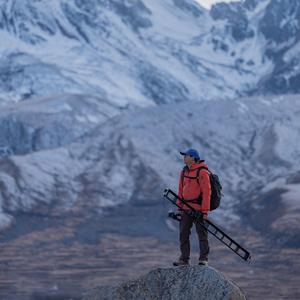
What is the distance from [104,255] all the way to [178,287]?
82.5 metres

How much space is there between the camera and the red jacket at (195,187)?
1197 cm

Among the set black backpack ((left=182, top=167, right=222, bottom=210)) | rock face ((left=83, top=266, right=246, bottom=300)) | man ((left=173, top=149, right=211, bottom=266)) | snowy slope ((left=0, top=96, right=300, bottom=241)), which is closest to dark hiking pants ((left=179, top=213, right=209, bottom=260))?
man ((left=173, top=149, right=211, bottom=266))

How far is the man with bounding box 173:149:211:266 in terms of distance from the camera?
11990 millimetres

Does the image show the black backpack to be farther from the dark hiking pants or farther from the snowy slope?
the snowy slope

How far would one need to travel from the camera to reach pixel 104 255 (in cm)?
9356

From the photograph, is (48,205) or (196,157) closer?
(196,157)

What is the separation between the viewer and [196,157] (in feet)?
40.2

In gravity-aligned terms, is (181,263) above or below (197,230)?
below

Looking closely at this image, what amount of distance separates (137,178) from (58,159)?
1030cm

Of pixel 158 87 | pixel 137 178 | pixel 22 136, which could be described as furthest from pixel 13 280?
pixel 158 87

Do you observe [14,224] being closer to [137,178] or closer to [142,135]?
[137,178]

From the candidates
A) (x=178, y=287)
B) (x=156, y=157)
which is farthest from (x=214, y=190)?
(x=156, y=157)

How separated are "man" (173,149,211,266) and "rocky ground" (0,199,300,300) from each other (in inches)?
2212

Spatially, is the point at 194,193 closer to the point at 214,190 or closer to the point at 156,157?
the point at 214,190
